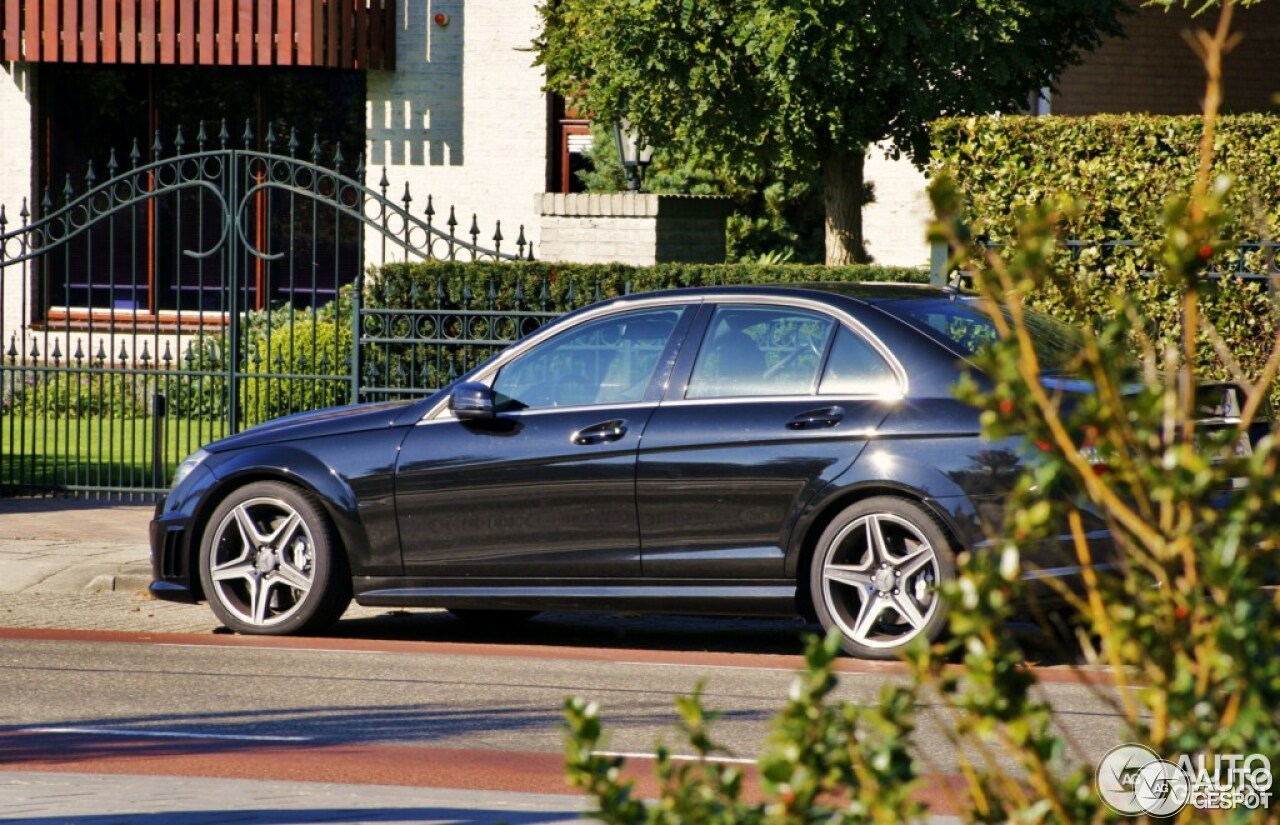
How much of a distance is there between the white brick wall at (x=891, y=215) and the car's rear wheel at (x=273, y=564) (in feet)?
Answer: 44.5

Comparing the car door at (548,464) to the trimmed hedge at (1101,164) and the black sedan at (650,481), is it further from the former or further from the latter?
the trimmed hedge at (1101,164)

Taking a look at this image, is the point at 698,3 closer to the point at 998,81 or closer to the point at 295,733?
the point at 998,81

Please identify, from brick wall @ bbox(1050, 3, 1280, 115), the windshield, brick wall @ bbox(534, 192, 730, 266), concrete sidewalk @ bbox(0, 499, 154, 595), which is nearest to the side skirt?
the windshield

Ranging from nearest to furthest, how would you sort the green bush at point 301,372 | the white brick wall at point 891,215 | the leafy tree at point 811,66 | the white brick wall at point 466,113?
the green bush at point 301,372
the leafy tree at point 811,66
the white brick wall at point 891,215
the white brick wall at point 466,113

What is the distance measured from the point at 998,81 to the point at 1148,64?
7009mm

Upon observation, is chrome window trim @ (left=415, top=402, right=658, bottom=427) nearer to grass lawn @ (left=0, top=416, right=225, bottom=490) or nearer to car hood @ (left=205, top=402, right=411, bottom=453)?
car hood @ (left=205, top=402, right=411, bottom=453)

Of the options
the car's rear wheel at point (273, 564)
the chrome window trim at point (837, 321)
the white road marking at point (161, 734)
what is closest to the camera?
the white road marking at point (161, 734)

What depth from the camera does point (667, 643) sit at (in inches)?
350

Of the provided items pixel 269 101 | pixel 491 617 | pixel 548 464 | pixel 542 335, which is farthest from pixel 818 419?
pixel 269 101

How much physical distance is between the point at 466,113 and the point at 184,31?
336cm

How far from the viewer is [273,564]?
28.5 feet

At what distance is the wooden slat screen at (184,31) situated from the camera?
20.9 metres

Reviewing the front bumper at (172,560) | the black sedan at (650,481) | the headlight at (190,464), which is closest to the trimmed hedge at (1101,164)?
the black sedan at (650,481)

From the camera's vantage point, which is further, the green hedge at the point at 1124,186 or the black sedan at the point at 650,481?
the green hedge at the point at 1124,186
